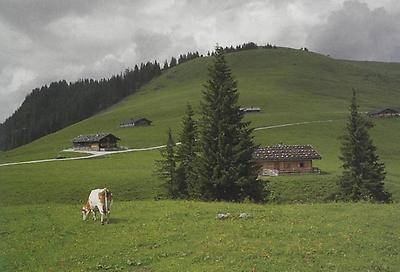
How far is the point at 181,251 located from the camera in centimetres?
1784

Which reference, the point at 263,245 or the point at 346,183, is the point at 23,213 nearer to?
the point at 263,245

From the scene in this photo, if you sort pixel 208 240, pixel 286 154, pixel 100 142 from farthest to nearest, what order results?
pixel 100 142, pixel 286 154, pixel 208 240

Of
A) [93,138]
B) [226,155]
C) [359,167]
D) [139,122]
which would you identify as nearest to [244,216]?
[226,155]

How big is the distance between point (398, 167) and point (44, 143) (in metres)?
109

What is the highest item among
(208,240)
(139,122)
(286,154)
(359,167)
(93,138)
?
(139,122)

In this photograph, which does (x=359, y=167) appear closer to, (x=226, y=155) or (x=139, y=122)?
(x=226, y=155)

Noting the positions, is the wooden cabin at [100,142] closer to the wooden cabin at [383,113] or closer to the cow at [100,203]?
the wooden cabin at [383,113]

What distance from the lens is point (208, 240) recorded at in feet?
62.5

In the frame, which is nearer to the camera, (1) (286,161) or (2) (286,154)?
(1) (286,161)

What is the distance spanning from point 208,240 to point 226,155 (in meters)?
18.1

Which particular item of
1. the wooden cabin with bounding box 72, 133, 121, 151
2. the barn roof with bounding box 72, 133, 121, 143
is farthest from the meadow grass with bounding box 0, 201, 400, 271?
the barn roof with bounding box 72, 133, 121, 143

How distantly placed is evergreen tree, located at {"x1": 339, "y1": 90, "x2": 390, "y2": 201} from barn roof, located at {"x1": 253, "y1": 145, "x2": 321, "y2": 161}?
26.5 metres

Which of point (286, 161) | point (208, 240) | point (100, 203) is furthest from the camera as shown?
point (286, 161)

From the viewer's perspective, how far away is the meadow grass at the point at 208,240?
16.4 meters
